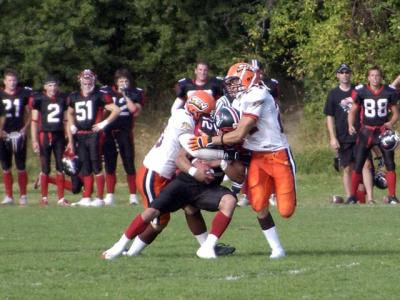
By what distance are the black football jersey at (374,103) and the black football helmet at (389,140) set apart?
0.63 ft

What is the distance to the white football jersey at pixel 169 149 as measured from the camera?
9.80m

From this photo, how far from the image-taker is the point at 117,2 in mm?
25469

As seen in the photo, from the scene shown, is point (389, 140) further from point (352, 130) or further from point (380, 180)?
point (380, 180)

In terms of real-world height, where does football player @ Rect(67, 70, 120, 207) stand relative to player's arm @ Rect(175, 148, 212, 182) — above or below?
below

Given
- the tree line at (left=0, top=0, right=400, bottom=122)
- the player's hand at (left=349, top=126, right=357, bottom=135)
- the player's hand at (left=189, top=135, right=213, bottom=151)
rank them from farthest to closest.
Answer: the tree line at (left=0, top=0, right=400, bottom=122)
the player's hand at (left=349, top=126, right=357, bottom=135)
the player's hand at (left=189, top=135, right=213, bottom=151)

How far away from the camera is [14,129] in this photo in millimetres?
16812

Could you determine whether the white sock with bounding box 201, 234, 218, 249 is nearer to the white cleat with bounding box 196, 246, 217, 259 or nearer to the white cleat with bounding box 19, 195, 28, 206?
the white cleat with bounding box 196, 246, 217, 259

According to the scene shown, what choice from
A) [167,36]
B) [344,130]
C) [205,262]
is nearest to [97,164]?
[344,130]

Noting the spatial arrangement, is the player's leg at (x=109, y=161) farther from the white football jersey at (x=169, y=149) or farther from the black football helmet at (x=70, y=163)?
the white football jersey at (x=169, y=149)

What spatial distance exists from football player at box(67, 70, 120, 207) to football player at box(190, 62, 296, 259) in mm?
6797

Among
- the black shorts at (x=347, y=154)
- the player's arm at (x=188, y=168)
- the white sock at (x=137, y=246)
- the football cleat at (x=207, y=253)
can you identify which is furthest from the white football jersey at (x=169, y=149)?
the black shorts at (x=347, y=154)

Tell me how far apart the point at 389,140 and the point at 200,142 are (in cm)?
671

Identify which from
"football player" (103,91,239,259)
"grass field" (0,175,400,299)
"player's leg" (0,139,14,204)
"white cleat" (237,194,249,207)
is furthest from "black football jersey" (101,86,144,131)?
"football player" (103,91,239,259)

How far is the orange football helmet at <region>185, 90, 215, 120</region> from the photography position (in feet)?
32.0
